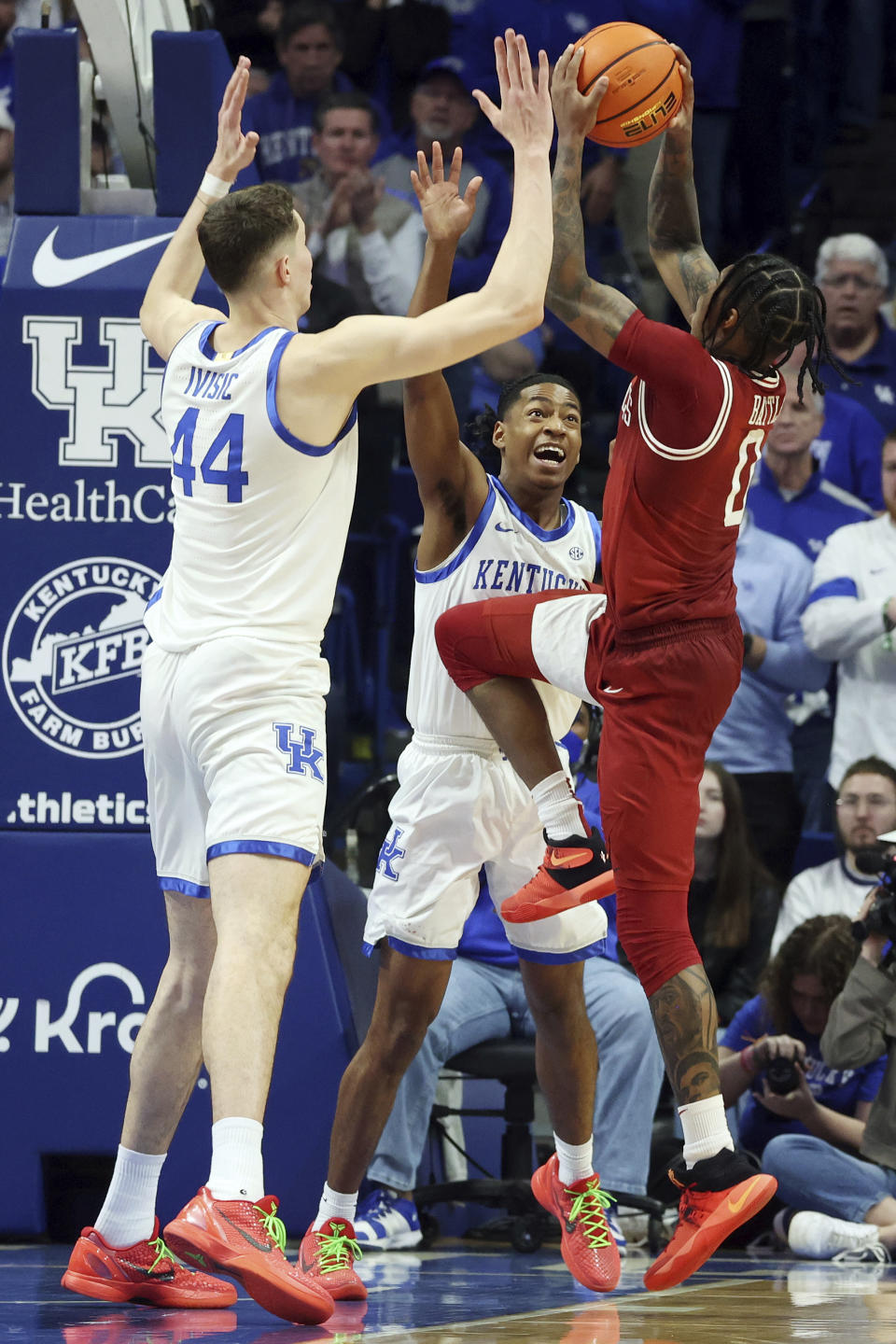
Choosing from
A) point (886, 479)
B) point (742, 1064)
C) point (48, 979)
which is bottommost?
point (742, 1064)

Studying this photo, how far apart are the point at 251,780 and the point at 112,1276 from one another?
1312 millimetres

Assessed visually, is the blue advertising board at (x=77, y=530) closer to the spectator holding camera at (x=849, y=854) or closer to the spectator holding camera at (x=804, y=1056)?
the spectator holding camera at (x=804, y=1056)

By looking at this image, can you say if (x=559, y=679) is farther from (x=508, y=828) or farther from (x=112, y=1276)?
(x=112, y=1276)

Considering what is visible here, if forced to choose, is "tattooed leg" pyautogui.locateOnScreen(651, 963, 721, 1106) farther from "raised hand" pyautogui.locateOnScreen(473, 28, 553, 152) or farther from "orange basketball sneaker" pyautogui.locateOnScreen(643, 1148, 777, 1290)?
"raised hand" pyautogui.locateOnScreen(473, 28, 553, 152)

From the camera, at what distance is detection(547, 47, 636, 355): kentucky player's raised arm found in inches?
160

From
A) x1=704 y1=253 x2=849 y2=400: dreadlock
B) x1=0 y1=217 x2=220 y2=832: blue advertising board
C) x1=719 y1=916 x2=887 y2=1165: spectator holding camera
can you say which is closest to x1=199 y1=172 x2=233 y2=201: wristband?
x1=0 y1=217 x2=220 y2=832: blue advertising board

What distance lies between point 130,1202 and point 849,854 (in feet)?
11.8

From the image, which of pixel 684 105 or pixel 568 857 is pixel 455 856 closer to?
pixel 568 857

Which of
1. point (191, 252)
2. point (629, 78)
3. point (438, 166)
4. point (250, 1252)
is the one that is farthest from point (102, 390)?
point (250, 1252)

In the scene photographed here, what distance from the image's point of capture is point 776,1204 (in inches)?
232

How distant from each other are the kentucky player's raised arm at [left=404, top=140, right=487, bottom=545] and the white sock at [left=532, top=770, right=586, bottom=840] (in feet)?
2.92

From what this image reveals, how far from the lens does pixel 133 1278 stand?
400 centimetres

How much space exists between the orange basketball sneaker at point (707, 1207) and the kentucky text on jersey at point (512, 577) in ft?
5.70

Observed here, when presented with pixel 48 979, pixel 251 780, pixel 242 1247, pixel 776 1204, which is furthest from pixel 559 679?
pixel 776 1204
